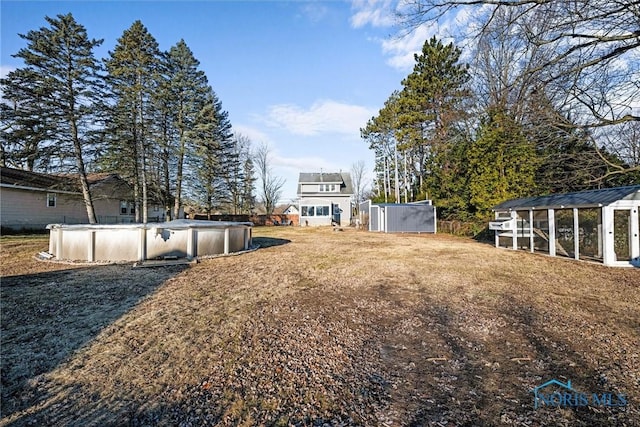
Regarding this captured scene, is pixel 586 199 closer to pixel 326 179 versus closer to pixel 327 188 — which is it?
pixel 327 188

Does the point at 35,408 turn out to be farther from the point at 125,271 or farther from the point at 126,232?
the point at 126,232

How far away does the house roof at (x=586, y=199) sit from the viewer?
7.72 m

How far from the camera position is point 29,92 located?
1421cm

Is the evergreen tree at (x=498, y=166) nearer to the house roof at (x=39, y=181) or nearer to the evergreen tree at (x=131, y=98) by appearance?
the evergreen tree at (x=131, y=98)

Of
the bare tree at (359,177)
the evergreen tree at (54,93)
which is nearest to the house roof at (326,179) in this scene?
the bare tree at (359,177)

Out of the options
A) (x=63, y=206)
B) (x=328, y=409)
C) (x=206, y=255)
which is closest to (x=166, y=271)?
(x=206, y=255)

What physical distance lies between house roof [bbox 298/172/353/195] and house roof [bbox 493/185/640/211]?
19.7 metres

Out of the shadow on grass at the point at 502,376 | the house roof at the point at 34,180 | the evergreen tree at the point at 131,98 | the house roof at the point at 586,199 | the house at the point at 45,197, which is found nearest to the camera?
the shadow on grass at the point at 502,376

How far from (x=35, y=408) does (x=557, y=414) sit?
3.96 m

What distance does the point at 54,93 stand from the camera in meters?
14.6

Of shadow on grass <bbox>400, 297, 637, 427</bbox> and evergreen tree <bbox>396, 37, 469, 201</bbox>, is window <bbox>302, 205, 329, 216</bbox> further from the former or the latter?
shadow on grass <bbox>400, 297, 637, 427</bbox>

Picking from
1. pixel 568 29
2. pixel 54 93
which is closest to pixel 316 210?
pixel 54 93

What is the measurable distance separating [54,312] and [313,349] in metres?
3.96

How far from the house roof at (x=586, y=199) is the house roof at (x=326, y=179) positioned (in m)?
19.7
